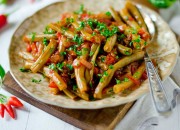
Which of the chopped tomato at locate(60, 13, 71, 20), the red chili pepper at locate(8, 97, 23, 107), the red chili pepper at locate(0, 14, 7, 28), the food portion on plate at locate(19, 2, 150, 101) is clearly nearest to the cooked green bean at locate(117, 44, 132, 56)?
the food portion on plate at locate(19, 2, 150, 101)

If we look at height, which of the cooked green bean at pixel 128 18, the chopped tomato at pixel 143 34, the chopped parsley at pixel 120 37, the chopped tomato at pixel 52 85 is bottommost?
the chopped tomato at pixel 52 85

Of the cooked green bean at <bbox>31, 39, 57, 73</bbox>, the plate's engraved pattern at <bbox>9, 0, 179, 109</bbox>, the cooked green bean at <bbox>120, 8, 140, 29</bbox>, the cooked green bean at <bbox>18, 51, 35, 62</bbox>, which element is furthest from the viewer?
the cooked green bean at <bbox>120, 8, 140, 29</bbox>

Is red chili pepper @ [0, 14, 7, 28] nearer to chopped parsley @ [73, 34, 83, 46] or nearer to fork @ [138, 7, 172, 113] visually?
chopped parsley @ [73, 34, 83, 46]

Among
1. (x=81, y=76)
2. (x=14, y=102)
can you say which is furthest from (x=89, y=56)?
(x=14, y=102)

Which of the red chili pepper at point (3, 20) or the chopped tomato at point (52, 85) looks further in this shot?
the red chili pepper at point (3, 20)

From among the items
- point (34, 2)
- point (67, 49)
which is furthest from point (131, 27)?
point (34, 2)

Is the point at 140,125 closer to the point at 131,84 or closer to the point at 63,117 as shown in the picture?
the point at 131,84

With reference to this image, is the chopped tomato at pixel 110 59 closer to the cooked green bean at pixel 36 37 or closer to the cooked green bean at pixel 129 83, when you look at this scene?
the cooked green bean at pixel 129 83

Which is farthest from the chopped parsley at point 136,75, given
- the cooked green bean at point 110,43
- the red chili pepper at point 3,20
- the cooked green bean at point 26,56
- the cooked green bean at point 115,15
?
the red chili pepper at point 3,20
